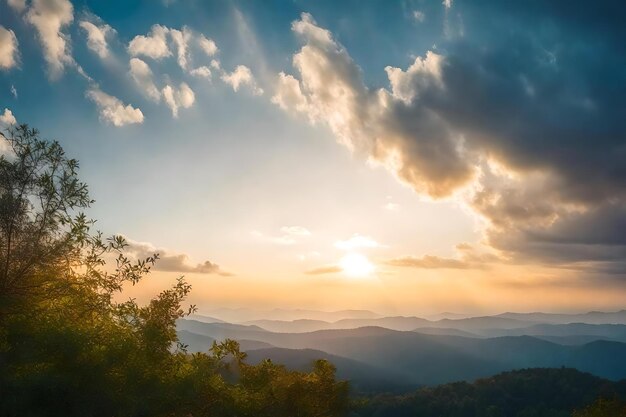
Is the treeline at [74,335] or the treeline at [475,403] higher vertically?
the treeline at [74,335]

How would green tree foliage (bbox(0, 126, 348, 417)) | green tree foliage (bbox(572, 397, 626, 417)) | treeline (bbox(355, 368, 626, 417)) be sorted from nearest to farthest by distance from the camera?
green tree foliage (bbox(0, 126, 348, 417))
green tree foliage (bbox(572, 397, 626, 417))
treeline (bbox(355, 368, 626, 417))

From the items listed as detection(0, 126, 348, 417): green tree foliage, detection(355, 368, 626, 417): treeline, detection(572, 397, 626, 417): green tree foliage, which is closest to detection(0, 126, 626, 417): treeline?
detection(0, 126, 348, 417): green tree foliage

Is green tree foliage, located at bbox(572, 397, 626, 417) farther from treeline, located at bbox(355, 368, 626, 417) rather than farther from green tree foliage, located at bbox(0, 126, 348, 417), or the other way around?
treeline, located at bbox(355, 368, 626, 417)

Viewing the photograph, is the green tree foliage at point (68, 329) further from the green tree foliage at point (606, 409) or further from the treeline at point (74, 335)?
the green tree foliage at point (606, 409)

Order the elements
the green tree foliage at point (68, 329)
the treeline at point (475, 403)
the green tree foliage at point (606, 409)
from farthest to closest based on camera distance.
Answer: the treeline at point (475, 403) < the green tree foliage at point (606, 409) < the green tree foliage at point (68, 329)

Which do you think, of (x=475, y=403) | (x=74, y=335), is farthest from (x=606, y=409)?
(x=475, y=403)

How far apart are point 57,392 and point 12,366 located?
180 centimetres

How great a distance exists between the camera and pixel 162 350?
20.8 metres

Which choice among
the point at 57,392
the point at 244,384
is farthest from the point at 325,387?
the point at 57,392

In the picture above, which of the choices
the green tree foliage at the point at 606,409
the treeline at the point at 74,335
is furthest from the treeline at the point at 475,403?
the treeline at the point at 74,335

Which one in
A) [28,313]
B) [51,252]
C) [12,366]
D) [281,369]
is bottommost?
[281,369]

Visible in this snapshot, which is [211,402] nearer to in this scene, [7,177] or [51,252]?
[51,252]

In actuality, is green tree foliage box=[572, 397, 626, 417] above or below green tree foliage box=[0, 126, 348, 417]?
below

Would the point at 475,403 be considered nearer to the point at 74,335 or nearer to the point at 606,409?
the point at 606,409
